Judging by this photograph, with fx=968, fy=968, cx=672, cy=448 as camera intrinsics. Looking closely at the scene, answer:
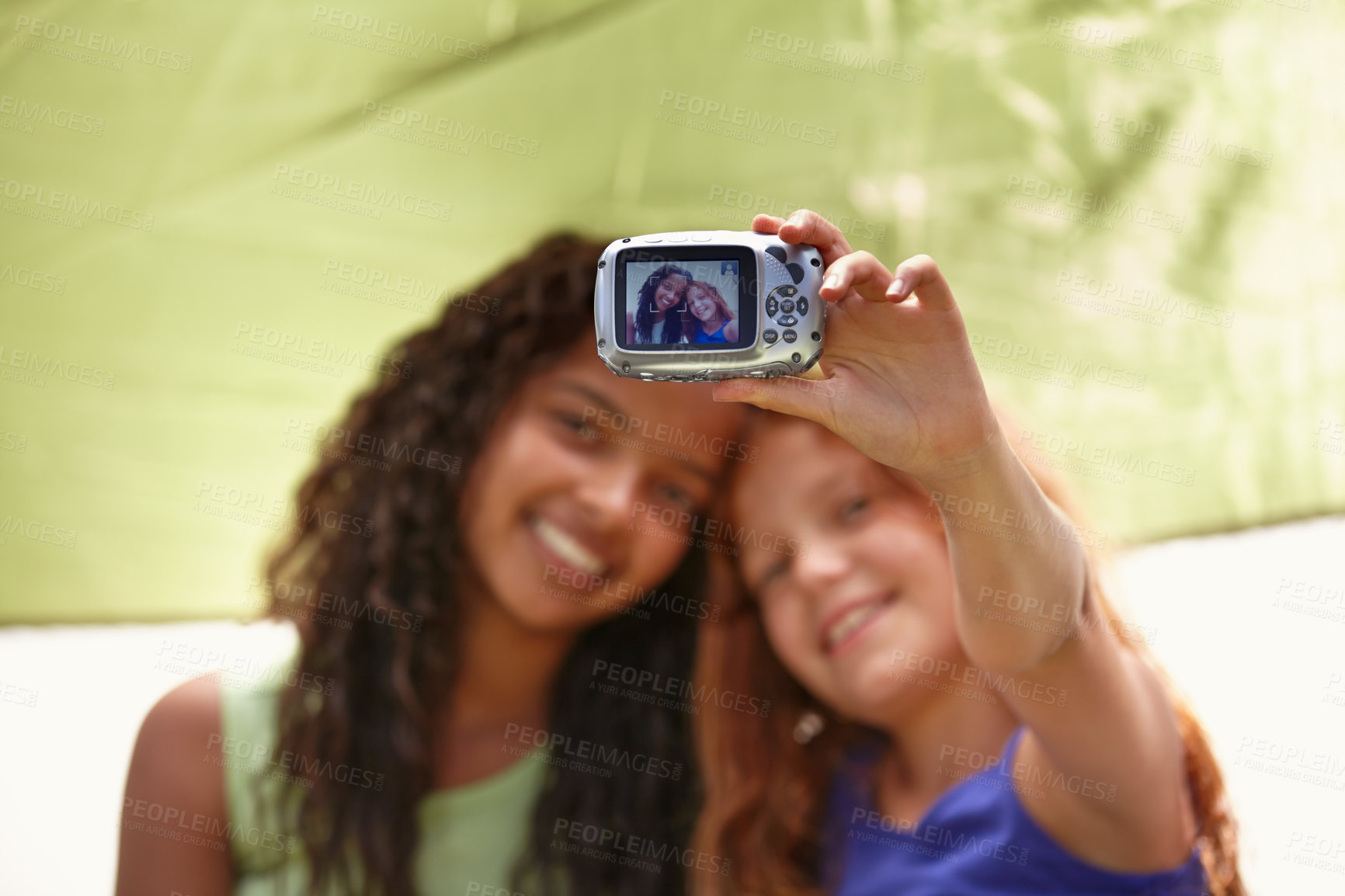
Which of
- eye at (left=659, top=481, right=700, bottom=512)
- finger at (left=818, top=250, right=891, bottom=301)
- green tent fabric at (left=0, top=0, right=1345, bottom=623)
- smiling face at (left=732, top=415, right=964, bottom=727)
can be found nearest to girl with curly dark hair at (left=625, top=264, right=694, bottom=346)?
finger at (left=818, top=250, right=891, bottom=301)

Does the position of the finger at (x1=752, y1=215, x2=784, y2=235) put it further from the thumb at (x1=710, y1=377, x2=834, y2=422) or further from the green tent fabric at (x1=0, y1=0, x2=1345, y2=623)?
the green tent fabric at (x1=0, y1=0, x2=1345, y2=623)

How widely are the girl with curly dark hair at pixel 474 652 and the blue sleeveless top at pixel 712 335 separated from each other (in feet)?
1.82

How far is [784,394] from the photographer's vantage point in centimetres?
79

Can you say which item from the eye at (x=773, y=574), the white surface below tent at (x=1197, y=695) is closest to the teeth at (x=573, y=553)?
the eye at (x=773, y=574)

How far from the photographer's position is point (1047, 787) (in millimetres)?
1023

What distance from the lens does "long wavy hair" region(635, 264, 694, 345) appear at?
2.63ft

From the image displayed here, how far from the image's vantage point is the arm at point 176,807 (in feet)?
4.34

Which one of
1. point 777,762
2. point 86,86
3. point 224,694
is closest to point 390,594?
point 224,694

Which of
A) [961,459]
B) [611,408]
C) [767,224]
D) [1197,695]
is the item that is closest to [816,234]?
[767,224]

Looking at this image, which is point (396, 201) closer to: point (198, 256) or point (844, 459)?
point (198, 256)

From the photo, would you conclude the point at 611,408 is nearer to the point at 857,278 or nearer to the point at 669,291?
the point at 669,291

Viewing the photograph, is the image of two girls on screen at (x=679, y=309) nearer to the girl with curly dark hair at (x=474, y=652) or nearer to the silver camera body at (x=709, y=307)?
the silver camera body at (x=709, y=307)

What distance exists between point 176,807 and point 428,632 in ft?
1.34

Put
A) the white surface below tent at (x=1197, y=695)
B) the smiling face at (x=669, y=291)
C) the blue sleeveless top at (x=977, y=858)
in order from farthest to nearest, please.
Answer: the white surface below tent at (x=1197, y=695) < the blue sleeveless top at (x=977, y=858) < the smiling face at (x=669, y=291)
